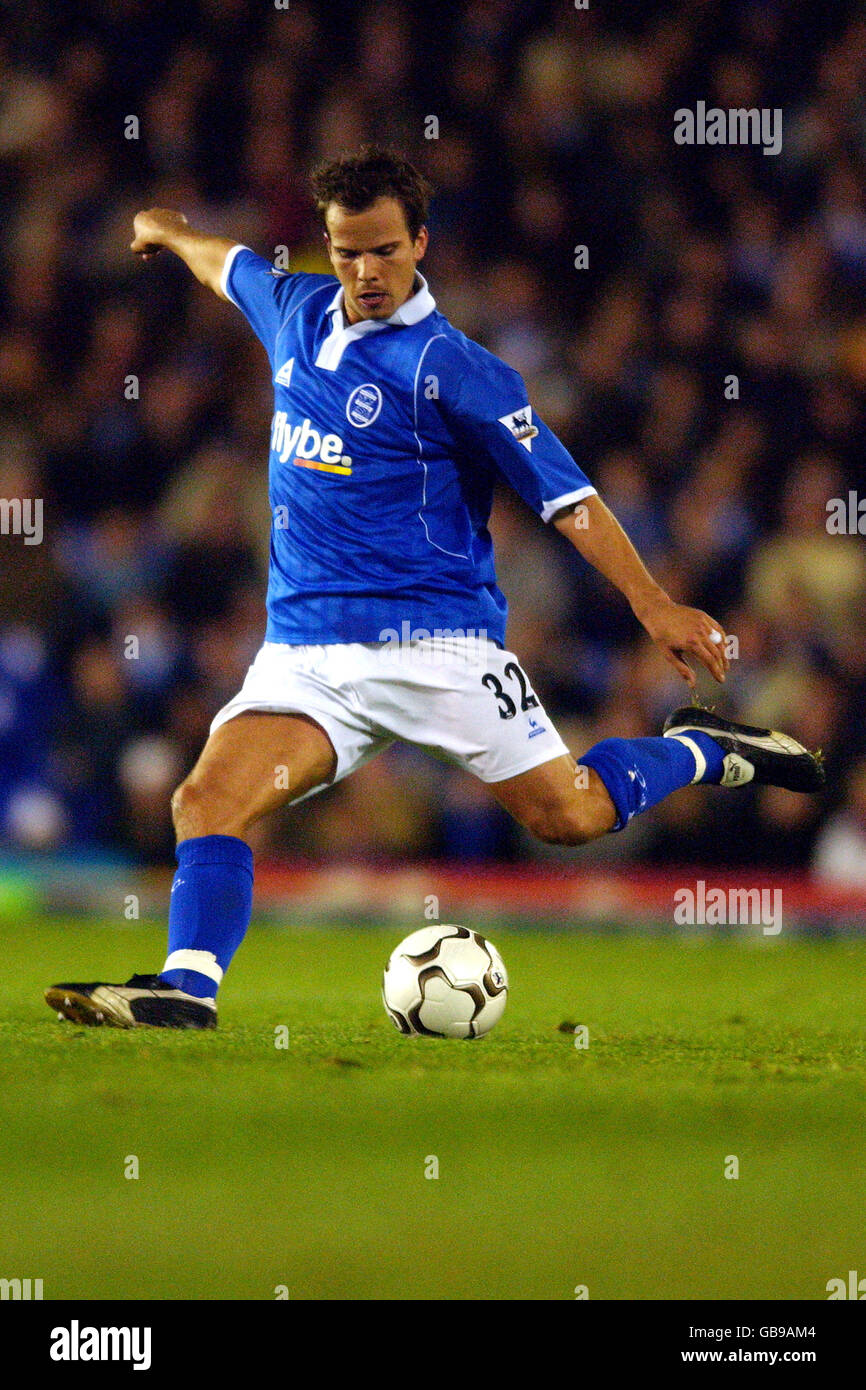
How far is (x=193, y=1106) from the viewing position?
11.8ft

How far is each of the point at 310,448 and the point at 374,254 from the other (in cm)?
55

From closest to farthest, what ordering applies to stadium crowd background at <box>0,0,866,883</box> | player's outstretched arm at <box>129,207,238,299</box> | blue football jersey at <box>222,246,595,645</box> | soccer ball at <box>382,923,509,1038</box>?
soccer ball at <box>382,923,509,1038</box>
blue football jersey at <box>222,246,595,645</box>
player's outstretched arm at <box>129,207,238,299</box>
stadium crowd background at <box>0,0,866,883</box>

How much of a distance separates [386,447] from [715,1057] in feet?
5.97

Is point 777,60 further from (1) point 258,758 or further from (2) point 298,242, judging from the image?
(1) point 258,758

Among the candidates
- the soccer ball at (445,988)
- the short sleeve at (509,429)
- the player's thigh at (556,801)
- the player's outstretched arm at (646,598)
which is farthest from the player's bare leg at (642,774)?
the short sleeve at (509,429)

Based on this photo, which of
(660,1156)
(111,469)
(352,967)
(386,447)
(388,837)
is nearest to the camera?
(660,1156)

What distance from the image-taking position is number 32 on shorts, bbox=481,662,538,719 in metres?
4.95

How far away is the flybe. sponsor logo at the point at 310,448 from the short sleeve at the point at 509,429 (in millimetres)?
305

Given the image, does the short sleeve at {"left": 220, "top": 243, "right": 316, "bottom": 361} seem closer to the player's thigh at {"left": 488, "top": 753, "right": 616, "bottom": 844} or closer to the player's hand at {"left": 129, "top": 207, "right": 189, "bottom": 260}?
the player's hand at {"left": 129, "top": 207, "right": 189, "bottom": 260}

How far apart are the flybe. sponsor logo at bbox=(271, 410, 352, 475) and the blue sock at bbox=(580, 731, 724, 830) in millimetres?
1082

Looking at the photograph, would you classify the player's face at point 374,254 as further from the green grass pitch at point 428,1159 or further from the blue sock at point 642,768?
the green grass pitch at point 428,1159

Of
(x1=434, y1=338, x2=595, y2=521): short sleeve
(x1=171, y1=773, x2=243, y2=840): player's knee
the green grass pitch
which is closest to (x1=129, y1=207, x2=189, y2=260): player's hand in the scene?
(x1=434, y1=338, x2=595, y2=521): short sleeve

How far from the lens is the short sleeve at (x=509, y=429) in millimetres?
4828

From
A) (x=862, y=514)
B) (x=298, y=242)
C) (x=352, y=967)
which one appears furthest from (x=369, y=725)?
(x=298, y=242)
